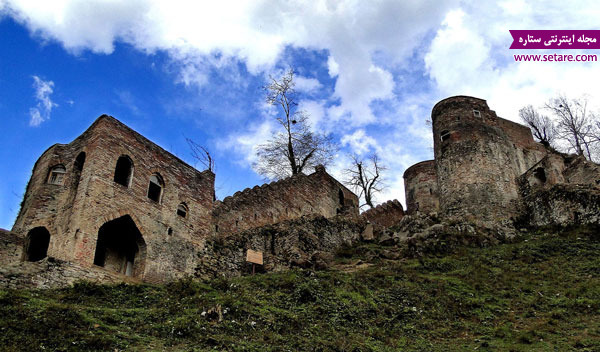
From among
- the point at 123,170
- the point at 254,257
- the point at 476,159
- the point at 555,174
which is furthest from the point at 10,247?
the point at 555,174

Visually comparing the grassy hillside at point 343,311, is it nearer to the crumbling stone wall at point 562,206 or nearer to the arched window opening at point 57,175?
the crumbling stone wall at point 562,206

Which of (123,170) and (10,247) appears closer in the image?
(10,247)

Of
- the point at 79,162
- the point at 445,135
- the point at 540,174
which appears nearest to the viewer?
the point at 79,162

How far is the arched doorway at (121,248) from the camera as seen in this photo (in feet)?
62.0

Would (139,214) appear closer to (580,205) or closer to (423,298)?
(423,298)

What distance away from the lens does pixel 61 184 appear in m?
19.6

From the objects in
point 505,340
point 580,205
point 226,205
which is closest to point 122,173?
point 226,205

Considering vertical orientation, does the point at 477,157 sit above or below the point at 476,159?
above

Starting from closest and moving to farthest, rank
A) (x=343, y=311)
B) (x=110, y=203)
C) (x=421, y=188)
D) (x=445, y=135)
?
(x=343, y=311)
(x=110, y=203)
(x=445, y=135)
(x=421, y=188)

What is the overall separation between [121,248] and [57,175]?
3623 millimetres

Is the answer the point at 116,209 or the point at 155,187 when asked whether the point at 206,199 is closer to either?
the point at 155,187

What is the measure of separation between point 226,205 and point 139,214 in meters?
6.08

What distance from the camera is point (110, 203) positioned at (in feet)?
61.0

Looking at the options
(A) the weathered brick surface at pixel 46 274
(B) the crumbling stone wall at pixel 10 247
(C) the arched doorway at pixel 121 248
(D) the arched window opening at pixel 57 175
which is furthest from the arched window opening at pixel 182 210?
(B) the crumbling stone wall at pixel 10 247
